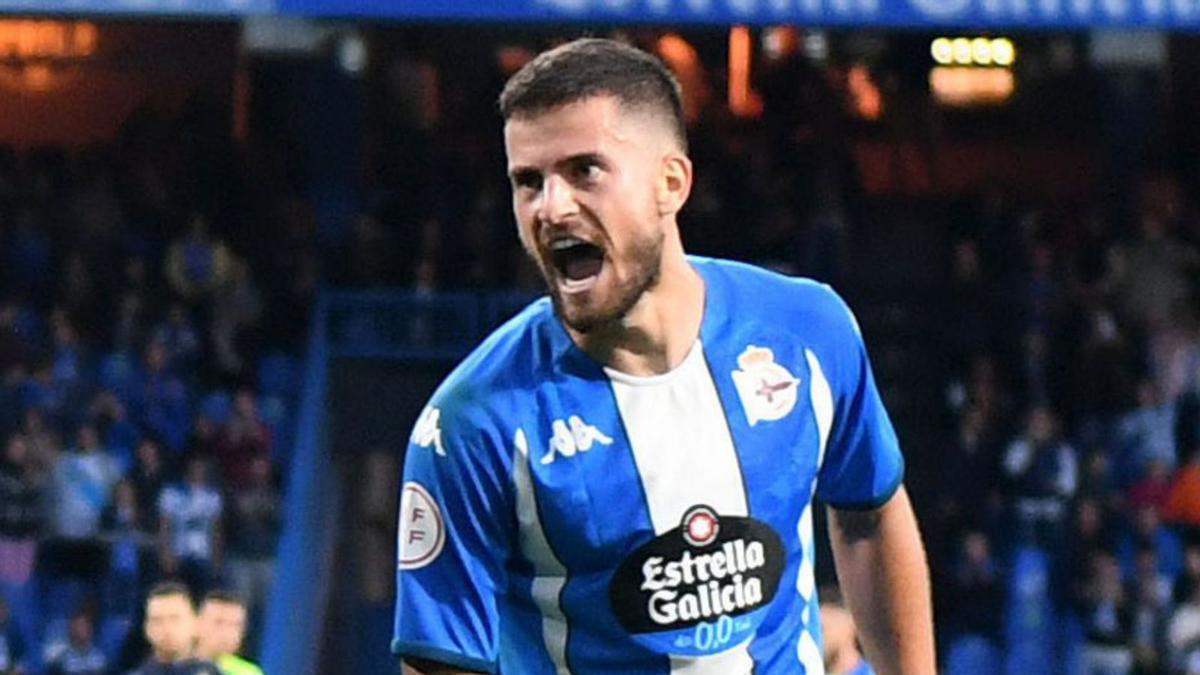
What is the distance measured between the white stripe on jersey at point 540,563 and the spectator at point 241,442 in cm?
1129

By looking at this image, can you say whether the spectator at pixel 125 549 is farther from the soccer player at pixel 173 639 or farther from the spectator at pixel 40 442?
the soccer player at pixel 173 639

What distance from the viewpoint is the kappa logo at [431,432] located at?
358cm

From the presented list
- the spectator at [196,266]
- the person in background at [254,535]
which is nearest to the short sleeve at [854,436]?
the person in background at [254,535]

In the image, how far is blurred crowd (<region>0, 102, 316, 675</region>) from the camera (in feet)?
46.6

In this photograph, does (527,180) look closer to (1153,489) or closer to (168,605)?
(168,605)

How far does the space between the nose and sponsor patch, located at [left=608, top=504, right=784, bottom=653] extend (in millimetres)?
500

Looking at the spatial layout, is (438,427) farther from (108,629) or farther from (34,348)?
(34,348)

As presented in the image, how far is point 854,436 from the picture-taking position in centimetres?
393

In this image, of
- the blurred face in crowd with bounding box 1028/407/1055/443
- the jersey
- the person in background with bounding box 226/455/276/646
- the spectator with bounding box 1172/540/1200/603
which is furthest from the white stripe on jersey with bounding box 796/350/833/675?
the blurred face in crowd with bounding box 1028/407/1055/443

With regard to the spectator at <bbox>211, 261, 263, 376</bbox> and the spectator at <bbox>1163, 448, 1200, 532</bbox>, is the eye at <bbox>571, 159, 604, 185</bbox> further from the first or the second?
the spectator at <bbox>211, 261, 263, 376</bbox>

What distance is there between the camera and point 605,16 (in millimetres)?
14328

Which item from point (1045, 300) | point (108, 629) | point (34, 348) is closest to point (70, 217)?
point (34, 348)

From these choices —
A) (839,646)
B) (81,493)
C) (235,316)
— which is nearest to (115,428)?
(81,493)

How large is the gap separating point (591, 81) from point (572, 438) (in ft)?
1.64
